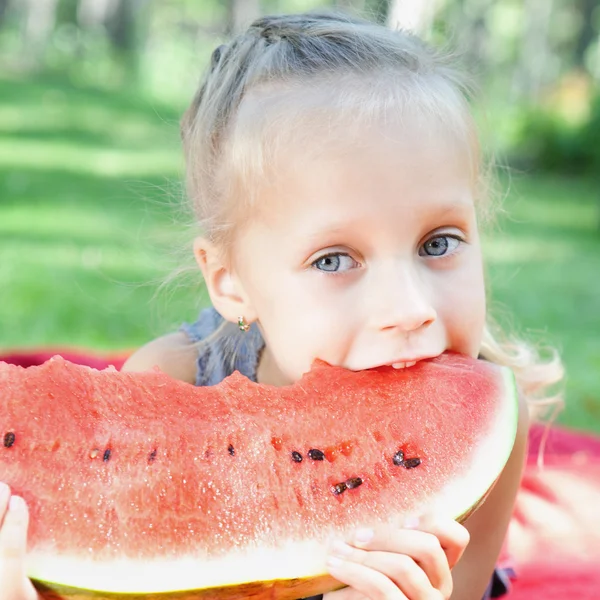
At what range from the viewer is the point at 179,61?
78.3ft

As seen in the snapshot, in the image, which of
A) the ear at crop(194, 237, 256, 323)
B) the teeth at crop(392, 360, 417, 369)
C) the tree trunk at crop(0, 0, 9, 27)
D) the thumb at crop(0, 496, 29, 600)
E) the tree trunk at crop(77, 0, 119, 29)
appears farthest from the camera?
the tree trunk at crop(77, 0, 119, 29)

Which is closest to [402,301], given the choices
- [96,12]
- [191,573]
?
[191,573]

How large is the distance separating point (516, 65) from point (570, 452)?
24939 millimetres

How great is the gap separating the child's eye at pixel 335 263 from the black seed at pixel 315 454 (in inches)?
13.7

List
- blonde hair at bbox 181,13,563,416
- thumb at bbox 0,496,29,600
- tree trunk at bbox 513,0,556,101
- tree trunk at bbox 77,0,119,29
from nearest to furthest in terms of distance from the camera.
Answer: thumb at bbox 0,496,29,600 → blonde hair at bbox 181,13,563,416 → tree trunk at bbox 513,0,556,101 → tree trunk at bbox 77,0,119,29

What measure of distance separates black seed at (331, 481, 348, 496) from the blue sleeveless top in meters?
0.83

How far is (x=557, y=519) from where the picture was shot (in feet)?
9.84

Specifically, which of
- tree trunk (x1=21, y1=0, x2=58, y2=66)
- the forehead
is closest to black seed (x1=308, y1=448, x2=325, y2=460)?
the forehead

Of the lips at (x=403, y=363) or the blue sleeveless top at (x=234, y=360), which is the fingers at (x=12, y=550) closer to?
the lips at (x=403, y=363)

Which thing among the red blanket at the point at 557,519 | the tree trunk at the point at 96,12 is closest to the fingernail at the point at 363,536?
the red blanket at the point at 557,519

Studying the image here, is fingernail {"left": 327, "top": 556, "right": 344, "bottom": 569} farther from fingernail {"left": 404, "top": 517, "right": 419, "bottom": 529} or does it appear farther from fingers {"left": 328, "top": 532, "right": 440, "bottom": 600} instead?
fingernail {"left": 404, "top": 517, "right": 419, "bottom": 529}

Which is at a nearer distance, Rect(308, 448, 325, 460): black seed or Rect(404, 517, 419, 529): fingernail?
Rect(404, 517, 419, 529): fingernail

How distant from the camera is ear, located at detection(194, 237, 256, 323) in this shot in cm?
217

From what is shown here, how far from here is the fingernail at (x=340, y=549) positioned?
159 centimetres
